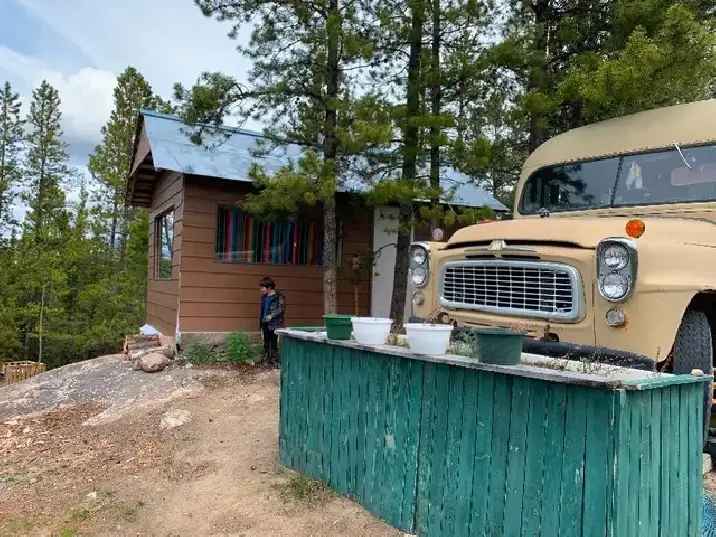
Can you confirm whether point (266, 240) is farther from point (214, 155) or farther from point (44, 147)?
point (44, 147)

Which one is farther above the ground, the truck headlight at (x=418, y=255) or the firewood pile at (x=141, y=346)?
the truck headlight at (x=418, y=255)

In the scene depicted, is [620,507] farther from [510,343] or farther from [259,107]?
[259,107]

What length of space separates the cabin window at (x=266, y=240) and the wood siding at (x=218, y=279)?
132 millimetres

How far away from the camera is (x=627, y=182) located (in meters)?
4.80

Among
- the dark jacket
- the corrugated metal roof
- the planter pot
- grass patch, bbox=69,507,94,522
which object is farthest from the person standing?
the planter pot

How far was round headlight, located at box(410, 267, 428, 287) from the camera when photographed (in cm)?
486

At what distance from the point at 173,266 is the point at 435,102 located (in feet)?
16.5

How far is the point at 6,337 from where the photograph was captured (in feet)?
66.9

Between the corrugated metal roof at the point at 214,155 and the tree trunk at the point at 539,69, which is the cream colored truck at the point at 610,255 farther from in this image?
the corrugated metal roof at the point at 214,155

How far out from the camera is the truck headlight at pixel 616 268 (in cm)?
347

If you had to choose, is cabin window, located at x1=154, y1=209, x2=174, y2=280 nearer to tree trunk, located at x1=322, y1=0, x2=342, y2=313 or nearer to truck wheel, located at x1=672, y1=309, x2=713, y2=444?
tree trunk, located at x1=322, y1=0, x2=342, y2=313

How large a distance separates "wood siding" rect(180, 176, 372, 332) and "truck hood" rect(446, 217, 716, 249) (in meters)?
5.67

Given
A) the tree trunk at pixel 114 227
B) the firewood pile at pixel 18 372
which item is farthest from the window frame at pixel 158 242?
the tree trunk at pixel 114 227

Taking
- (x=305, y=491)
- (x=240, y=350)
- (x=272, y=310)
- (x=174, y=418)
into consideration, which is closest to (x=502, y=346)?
(x=305, y=491)
